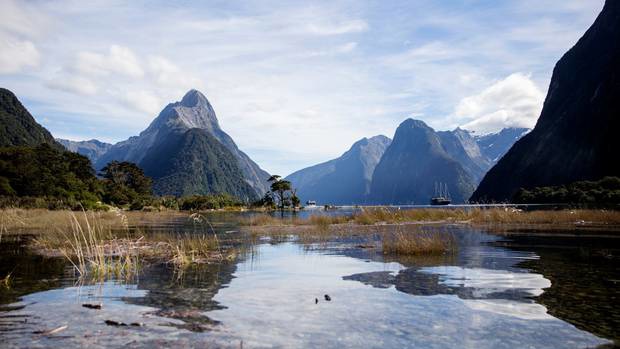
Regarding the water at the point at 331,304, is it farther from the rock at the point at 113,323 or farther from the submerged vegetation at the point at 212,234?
the submerged vegetation at the point at 212,234

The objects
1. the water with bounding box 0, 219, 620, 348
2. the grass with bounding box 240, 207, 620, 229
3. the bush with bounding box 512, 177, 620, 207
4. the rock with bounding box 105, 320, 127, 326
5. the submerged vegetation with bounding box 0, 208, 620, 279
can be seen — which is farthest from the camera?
the bush with bounding box 512, 177, 620, 207

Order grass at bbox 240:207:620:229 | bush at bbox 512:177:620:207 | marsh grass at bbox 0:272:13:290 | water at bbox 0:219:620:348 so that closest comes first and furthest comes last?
water at bbox 0:219:620:348 < marsh grass at bbox 0:272:13:290 < grass at bbox 240:207:620:229 < bush at bbox 512:177:620:207

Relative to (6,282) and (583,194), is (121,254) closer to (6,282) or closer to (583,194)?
(6,282)

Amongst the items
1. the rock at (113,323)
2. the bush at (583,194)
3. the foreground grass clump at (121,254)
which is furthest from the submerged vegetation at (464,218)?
the bush at (583,194)

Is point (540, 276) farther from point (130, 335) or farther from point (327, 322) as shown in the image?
point (130, 335)

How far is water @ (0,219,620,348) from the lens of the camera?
31.7 feet

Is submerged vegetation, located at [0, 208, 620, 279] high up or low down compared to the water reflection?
up

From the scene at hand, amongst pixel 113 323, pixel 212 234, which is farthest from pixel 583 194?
pixel 113 323

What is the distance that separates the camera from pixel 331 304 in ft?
43.1

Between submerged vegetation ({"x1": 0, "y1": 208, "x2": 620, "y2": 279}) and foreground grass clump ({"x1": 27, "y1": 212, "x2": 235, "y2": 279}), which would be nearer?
foreground grass clump ({"x1": 27, "y1": 212, "x2": 235, "y2": 279})

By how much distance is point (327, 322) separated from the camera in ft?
36.6

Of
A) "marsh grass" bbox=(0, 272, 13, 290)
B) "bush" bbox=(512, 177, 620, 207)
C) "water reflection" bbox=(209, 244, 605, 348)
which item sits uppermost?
"bush" bbox=(512, 177, 620, 207)

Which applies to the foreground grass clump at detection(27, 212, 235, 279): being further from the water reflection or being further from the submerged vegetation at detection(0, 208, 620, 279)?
the water reflection

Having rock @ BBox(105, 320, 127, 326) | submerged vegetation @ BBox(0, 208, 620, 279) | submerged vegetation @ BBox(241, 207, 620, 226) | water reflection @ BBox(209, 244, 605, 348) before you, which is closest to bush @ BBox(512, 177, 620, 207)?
submerged vegetation @ BBox(241, 207, 620, 226)
